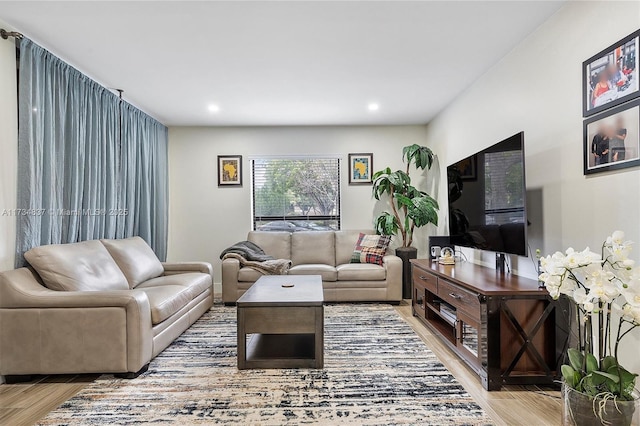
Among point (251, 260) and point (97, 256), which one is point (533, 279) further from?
point (97, 256)

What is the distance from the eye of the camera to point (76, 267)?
2.78m

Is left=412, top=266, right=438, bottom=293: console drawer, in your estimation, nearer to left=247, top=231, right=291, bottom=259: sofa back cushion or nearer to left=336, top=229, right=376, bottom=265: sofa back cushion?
left=336, top=229, right=376, bottom=265: sofa back cushion

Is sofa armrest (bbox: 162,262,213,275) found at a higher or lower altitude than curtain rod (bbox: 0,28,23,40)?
lower

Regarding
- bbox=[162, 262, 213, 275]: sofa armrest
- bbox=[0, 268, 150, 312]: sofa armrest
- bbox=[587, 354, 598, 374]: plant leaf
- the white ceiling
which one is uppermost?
the white ceiling

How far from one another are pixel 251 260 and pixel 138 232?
1436mm

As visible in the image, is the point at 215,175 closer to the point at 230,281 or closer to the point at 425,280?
the point at 230,281

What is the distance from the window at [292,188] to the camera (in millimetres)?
5547

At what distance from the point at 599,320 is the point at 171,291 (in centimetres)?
296

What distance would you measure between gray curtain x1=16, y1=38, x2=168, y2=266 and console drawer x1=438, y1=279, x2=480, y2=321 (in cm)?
318

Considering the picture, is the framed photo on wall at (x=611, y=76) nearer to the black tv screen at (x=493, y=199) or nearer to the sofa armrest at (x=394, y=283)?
the black tv screen at (x=493, y=199)

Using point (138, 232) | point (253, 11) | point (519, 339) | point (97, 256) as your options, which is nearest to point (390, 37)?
point (253, 11)

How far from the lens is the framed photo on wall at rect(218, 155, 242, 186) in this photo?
5473 mm

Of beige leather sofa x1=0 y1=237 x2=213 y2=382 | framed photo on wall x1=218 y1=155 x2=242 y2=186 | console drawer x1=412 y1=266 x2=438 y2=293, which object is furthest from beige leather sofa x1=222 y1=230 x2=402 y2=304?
beige leather sofa x1=0 y1=237 x2=213 y2=382

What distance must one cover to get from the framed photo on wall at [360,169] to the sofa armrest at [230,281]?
7.10 feet
